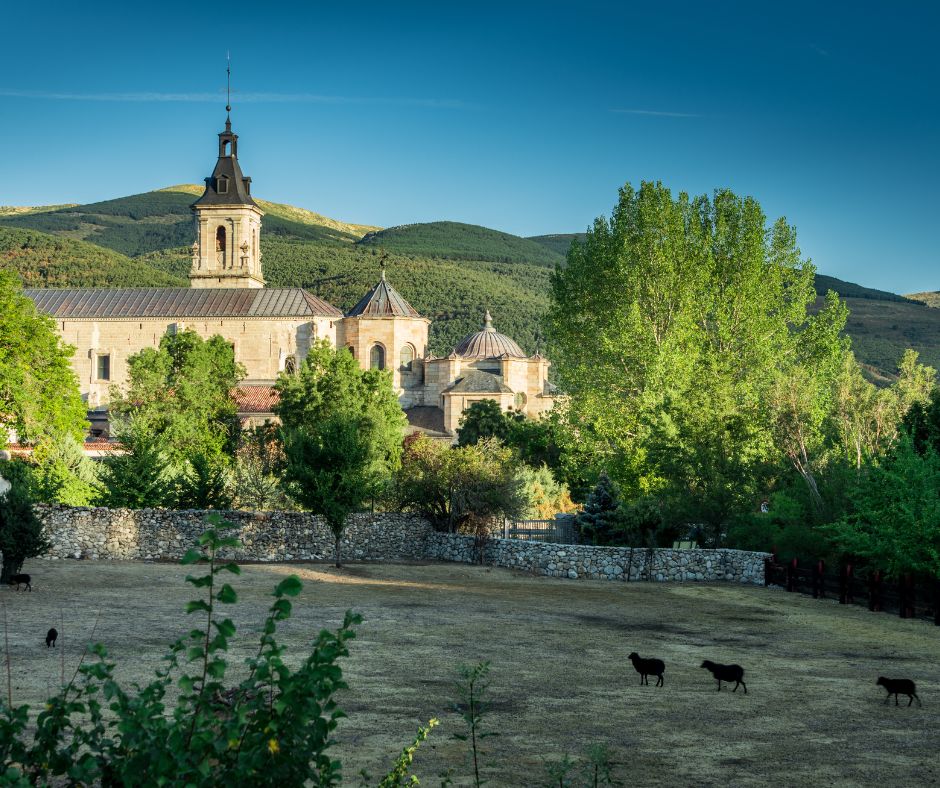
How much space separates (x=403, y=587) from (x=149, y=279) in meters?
119

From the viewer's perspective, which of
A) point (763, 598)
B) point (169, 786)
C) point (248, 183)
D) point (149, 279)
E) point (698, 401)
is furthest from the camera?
point (149, 279)

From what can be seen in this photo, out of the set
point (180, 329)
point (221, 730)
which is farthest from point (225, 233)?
point (221, 730)

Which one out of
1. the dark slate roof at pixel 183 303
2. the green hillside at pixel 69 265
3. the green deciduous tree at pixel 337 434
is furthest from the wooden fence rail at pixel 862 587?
the green hillside at pixel 69 265

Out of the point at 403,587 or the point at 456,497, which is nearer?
the point at 403,587

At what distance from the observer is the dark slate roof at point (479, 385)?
73.9 meters

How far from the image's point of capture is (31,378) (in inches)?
1443

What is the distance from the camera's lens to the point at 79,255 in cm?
14300

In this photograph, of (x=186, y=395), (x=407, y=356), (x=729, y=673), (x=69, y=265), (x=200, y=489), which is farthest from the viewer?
(x=69, y=265)

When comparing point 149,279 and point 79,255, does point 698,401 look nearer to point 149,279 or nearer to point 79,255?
point 149,279

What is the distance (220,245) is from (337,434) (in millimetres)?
65386

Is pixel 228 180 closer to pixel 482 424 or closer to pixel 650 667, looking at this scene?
pixel 482 424

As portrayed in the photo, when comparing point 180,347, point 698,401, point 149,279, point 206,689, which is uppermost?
point 149,279

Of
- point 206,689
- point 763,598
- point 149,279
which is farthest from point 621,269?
point 149,279

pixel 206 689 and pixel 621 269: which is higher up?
pixel 621 269
